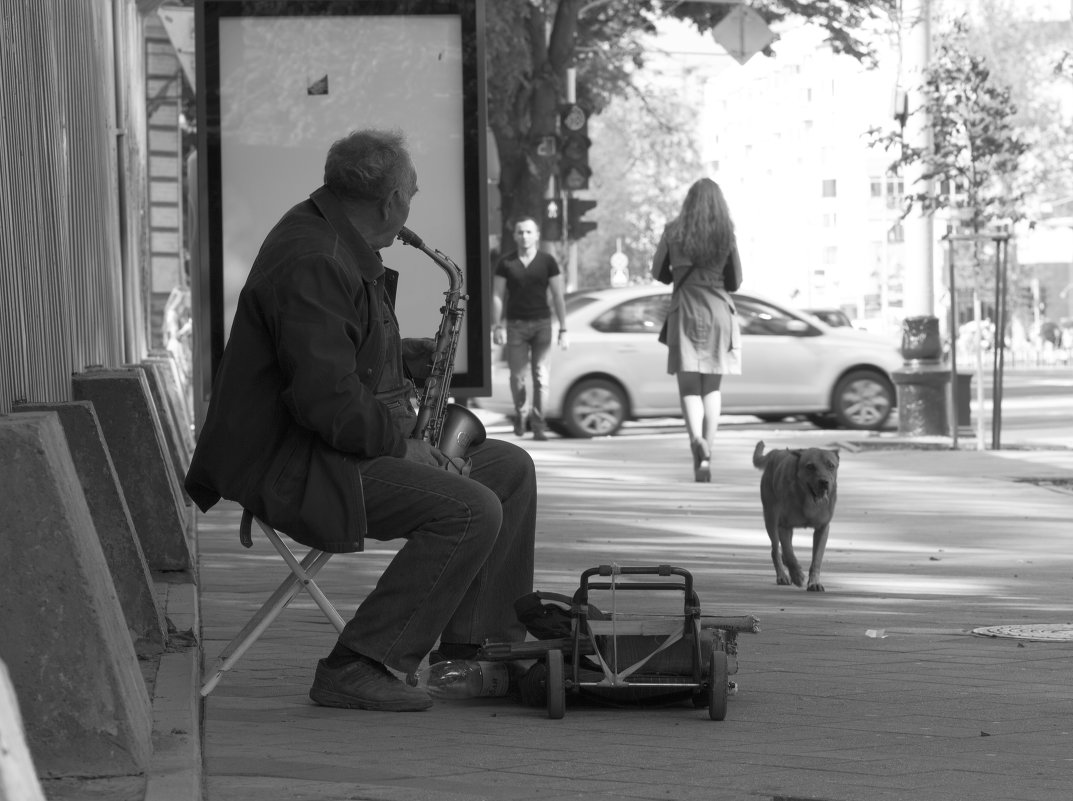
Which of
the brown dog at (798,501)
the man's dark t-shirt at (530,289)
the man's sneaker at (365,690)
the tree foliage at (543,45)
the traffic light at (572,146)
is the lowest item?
the man's sneaker at (365,690)

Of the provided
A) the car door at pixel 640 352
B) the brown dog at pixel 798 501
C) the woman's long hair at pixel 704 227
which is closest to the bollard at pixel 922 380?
the car door at pixel 640 352

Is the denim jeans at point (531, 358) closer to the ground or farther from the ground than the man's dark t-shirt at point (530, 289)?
closer to the ground

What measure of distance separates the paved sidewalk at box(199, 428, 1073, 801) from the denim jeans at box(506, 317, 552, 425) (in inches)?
291

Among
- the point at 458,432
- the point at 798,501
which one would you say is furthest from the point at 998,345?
the point at 458,432

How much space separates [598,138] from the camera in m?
83.9

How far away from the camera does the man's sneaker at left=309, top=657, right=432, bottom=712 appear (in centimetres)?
563

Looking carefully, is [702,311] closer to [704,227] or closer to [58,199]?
[704,227]

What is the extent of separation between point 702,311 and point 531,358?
18.4 ft

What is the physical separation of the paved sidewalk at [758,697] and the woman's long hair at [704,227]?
276cm

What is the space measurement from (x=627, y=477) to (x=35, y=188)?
8.86 metres

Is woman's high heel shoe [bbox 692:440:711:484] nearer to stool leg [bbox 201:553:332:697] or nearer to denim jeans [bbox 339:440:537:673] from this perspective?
denim jeans [bbox 339:440:537:673]

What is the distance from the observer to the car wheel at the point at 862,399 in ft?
68.6

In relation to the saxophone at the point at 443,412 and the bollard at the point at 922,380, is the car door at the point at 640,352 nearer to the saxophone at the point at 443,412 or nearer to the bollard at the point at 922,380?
the bollard at the point at 922,380

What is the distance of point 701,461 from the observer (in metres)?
14.0
